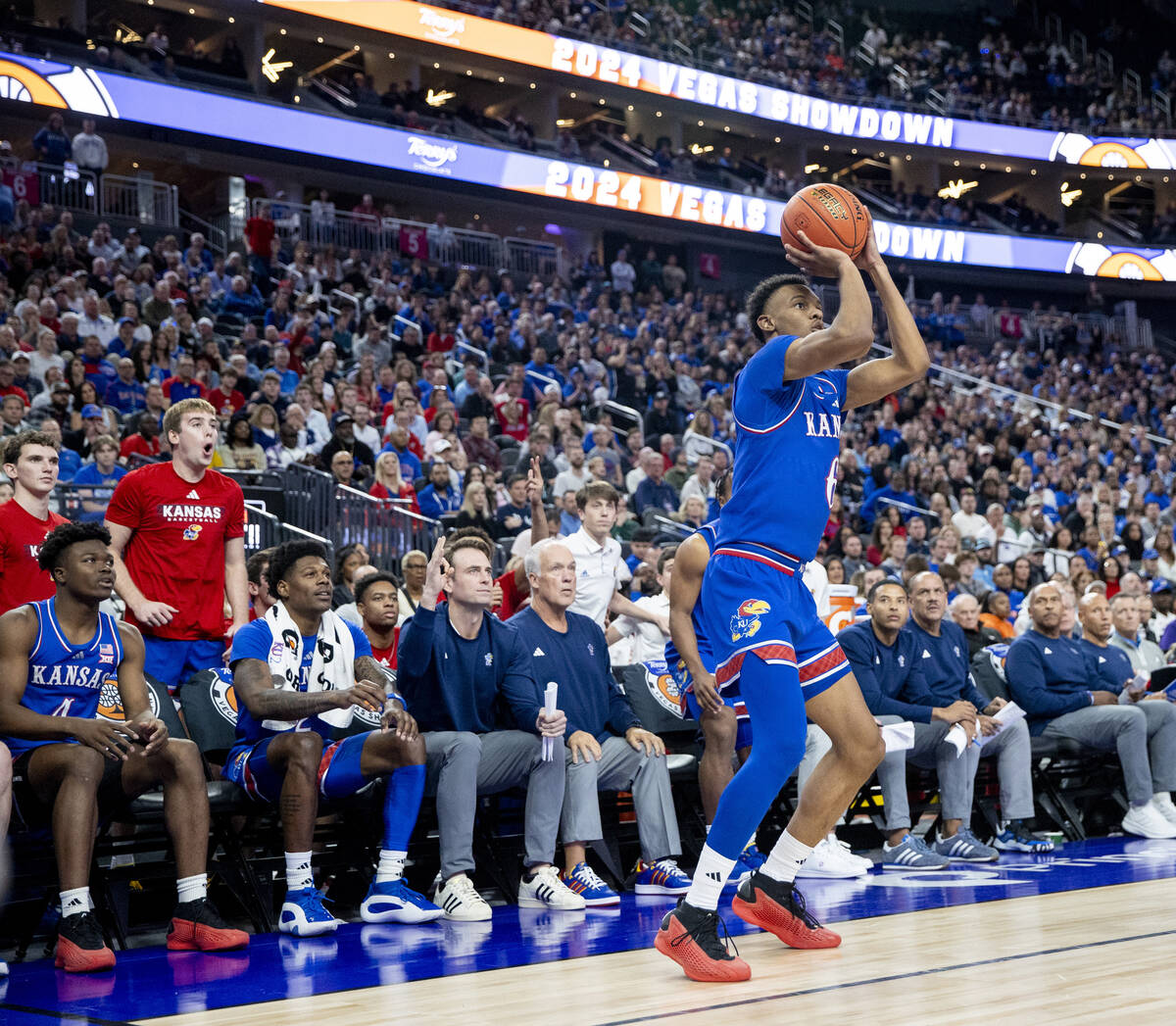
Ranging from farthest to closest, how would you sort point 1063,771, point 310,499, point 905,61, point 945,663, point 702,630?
point 905,61, point 310,499, point 1063,771, point 945,663, point 702,630

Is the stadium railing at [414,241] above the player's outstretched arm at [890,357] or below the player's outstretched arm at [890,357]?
above

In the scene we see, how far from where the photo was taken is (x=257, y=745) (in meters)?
5.29

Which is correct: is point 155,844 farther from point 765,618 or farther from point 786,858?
point 765,618

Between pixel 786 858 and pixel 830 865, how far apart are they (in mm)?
1962

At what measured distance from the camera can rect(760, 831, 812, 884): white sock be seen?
4.40 m

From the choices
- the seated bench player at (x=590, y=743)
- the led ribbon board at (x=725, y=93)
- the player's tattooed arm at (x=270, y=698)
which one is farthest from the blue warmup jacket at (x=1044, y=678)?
the led ribbon board at (x=725, y=93)

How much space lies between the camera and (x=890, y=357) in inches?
167

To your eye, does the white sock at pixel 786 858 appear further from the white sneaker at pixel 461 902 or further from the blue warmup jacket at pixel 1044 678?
the blue warmup jacket at pixel 1044 678

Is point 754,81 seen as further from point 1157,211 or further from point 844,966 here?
point 844,966

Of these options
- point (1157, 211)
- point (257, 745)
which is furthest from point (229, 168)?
point (1157, 211)

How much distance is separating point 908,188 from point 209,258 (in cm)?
2270

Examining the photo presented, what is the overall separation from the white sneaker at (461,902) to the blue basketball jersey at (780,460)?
1.91 m

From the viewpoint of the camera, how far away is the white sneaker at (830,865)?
6.24m

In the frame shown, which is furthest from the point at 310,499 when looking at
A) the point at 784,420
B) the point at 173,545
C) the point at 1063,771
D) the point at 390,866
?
the point at 784,420
